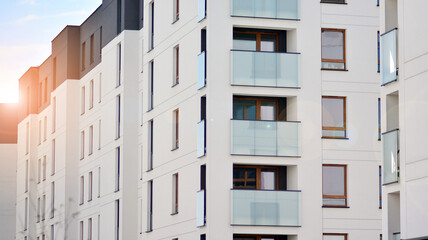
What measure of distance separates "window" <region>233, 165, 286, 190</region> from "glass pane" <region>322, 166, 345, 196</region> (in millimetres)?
1391

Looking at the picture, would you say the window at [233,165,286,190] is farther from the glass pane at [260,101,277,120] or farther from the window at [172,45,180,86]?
the window at [172,45,180,86]

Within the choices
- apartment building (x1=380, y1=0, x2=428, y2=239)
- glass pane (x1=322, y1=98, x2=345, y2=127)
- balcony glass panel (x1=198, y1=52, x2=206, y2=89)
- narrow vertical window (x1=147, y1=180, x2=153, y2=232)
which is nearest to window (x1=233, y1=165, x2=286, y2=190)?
glass pane (x1=322, y1=98, x2=345, y2=127)

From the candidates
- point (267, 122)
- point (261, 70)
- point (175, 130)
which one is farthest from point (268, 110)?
point (175, 130)

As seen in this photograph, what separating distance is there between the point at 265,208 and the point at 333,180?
280cm

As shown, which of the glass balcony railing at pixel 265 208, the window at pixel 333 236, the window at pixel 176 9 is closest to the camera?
the glass balcony railing at pixel 265 208

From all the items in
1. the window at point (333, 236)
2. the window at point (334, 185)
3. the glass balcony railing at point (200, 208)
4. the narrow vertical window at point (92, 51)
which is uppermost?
the narrow vertical window at point (92, 51)

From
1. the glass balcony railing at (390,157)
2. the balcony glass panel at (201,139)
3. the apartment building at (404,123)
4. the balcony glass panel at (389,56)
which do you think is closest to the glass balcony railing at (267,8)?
the balcony glass panel at (201,139)

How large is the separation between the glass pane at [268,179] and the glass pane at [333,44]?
4436 mm

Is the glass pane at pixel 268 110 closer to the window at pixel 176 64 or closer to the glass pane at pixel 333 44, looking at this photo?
the glass pane at pixel 333 44

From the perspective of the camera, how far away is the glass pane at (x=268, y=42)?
35.5 m

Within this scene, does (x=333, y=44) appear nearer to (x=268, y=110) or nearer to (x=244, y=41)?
(x=244, y=41)

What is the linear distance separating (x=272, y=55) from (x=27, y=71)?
3653 centimetres

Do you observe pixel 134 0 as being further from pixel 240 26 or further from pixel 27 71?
pixel 27 71

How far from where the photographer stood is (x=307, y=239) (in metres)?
34.0
